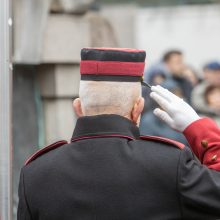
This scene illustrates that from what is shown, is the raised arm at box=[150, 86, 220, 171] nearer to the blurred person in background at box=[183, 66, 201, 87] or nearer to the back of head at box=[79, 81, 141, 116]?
the back of head at box=[79, 81, 141, 116]

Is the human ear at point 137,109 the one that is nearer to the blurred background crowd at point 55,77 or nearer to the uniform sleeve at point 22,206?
the uniform sleeve at point 22,206

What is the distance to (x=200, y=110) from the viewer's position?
26.4 ft

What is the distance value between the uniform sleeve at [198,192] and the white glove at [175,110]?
26 centimetres

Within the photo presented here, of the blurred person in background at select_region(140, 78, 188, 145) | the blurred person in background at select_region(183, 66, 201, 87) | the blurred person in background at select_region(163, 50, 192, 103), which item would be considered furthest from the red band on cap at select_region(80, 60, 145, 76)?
the blurred person in background at select_region(183, 66, 201, 87)

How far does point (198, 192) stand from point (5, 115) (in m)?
0.72

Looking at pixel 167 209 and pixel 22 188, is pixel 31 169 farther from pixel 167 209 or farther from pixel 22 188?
pixel 167 209

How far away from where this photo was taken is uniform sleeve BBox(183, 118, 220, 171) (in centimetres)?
331

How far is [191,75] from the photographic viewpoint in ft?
30.6

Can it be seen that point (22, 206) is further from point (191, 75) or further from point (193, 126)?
point (191, 75)

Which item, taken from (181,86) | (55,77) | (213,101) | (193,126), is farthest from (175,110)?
(181,86)

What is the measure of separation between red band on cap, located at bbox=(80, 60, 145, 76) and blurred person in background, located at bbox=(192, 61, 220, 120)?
4.64m

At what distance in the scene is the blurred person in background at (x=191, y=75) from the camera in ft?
29.6

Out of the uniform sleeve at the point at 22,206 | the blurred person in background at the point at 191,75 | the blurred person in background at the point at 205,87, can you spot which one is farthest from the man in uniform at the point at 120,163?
the blurred person in background at the point at 191,75

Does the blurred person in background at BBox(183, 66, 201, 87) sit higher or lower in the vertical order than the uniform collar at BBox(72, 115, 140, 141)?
lower
